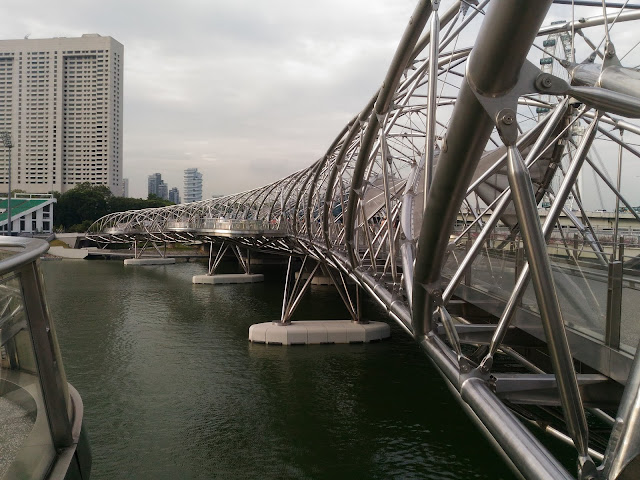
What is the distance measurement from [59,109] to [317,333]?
16453 centimetres

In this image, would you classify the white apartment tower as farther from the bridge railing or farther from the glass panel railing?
the glass panel railing

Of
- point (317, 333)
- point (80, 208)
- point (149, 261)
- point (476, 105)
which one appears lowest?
point (149, 261)

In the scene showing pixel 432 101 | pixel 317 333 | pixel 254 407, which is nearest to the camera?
pixel 432 101

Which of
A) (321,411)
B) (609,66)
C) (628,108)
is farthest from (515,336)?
(321,411)

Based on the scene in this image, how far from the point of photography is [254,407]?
63.7ft

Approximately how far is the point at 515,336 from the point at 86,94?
187 m

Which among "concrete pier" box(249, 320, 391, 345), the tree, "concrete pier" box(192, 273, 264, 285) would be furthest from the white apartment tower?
"concrete pier" box(249, 320, 391, 345)

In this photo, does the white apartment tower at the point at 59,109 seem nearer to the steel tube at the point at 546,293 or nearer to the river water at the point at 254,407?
the river water at the point at 254,407

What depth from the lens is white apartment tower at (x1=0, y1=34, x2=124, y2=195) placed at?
6294 inches

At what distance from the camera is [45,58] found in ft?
529

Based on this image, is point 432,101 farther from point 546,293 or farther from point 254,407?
point 254,407

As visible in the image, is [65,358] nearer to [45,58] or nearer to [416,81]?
[416,81]

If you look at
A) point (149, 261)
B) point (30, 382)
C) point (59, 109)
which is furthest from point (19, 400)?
point (59, 109)

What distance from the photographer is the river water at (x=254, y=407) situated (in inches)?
594
